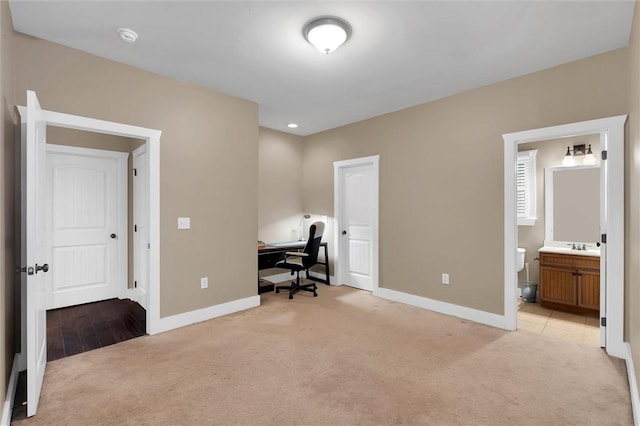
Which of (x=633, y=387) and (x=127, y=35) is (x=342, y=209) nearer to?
(x=127, y=35)

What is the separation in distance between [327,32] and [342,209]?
3.15 m

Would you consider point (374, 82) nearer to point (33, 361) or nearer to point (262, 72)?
point (262, 72)

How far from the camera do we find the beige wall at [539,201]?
4242 millimetres

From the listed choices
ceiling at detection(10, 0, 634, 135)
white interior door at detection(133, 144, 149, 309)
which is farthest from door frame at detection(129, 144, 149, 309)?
ceiling at detection(10, 0, 634, 135)

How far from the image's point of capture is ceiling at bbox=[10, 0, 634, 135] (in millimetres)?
2156

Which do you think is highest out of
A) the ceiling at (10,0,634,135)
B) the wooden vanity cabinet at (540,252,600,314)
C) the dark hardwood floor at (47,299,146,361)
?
the ceiling at (10,0,634,135)

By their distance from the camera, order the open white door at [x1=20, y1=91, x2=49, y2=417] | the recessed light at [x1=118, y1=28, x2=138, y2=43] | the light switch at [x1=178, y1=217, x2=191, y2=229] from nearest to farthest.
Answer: the open white door at [x1=20, y1=91, x2=49, y2=417], the recessed light at [x1=118, y1=28, x2=138, y2=43], the light switch at [x1=178, y1=217, x2=191, y2=229]

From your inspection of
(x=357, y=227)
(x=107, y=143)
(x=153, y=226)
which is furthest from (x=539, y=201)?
(x=107, y=143)

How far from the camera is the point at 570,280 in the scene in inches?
151

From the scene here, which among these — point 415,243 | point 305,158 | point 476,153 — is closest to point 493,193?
point 476,153

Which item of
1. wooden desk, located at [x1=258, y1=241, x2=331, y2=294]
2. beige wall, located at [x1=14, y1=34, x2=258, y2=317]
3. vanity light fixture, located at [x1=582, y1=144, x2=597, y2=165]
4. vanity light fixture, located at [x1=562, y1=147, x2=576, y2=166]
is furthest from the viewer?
wooden desk, located at [x1=258, y1=241, x2=331, y2=294]

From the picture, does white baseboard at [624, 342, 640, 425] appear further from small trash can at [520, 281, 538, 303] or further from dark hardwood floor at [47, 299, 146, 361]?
dark hardwood floor at [47, 299, 146, 361]

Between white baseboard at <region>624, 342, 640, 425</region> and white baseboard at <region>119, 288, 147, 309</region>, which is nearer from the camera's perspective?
white baseboard at <region>624, 342, 640, 425</region>

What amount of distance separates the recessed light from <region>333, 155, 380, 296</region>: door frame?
3122 millimetres
